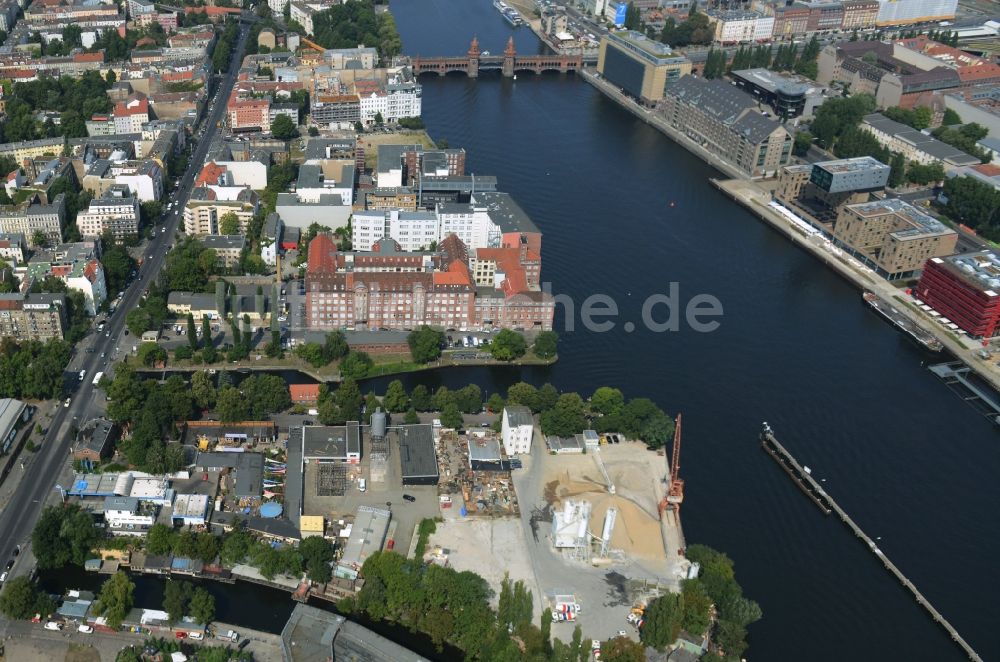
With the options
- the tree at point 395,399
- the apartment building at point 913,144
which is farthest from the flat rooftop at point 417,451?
the apartment building at point 913,144

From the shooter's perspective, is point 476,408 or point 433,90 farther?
point 433,90

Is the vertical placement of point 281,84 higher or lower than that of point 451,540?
higher

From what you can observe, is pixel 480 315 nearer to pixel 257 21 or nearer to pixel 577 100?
pixel 577 100

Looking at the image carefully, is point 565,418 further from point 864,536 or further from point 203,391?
point 203,391

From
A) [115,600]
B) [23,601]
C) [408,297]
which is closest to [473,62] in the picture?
[408,297]

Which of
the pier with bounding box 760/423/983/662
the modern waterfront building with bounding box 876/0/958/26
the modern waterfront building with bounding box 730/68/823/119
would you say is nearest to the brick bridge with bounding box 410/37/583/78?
the modern waterfront building with bounding box 730/68/823/119

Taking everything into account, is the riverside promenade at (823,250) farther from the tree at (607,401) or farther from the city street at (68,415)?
the city street at (68,415)

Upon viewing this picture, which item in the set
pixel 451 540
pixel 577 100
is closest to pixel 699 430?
pixel 451 540
